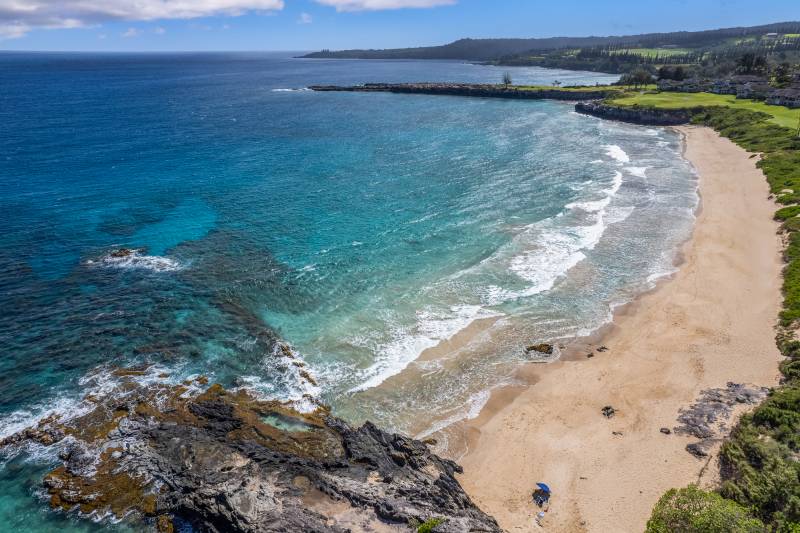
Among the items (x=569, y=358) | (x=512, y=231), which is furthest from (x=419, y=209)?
(x=569, y=358)

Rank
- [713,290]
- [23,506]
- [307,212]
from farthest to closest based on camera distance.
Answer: [307,212] → [713,290] → [23,506]

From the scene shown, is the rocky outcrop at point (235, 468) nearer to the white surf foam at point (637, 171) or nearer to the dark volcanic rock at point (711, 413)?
the dark volcanic rock at point (711, 413)

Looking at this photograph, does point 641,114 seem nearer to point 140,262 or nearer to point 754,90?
point 754,90

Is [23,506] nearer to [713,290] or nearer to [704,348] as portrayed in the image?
[704,348]

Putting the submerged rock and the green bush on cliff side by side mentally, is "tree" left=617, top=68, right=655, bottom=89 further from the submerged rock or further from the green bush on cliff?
the green bush on cliff

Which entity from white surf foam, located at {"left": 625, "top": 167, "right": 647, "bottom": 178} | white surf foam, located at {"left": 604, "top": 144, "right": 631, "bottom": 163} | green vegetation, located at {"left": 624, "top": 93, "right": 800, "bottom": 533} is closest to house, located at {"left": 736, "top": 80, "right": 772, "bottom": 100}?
white surf foam, located at {"left": 604, "top": 144, "right": 631, "bottom": 163}

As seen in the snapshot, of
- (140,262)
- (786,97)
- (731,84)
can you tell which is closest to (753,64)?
(731,84)
